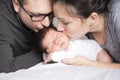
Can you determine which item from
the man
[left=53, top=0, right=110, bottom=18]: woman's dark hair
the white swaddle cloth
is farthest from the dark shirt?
[left=53, top=0, right=110, bottom=18]: woman's dark hair

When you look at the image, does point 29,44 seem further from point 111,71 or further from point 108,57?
point 111,71

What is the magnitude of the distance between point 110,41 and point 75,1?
0.33 m

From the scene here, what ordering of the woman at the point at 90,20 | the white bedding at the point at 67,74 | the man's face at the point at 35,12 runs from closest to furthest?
the white bedding at the point at 67,74
the woman at the point at 90,20
the man's face at the point at 35,12

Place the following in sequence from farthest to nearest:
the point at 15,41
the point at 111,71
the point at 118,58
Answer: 1. the point at 15,41
2. the point at 118,58
3. the point at 111,71

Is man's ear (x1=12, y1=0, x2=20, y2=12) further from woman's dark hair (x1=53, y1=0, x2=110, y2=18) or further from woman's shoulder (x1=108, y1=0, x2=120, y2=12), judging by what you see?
woman's shoulder (x1=108, y1=0, x2=120, y2=12)

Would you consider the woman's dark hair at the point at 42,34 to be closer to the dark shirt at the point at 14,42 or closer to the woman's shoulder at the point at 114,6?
the dark shirt at the point at 14,42

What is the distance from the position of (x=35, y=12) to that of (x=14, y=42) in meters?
0.30

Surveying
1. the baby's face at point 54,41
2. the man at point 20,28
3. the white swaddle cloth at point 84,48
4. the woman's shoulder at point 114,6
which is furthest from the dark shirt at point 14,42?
the woman's shoulder at point 114,6

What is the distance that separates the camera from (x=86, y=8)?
1.36 metres

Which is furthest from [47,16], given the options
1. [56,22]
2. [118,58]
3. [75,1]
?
[118,58]

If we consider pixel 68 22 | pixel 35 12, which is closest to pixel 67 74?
pixel 68 22

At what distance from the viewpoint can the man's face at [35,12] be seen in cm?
148

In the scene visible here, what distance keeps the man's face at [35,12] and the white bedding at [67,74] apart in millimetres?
327

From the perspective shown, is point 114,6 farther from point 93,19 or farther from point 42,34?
point 42,34
